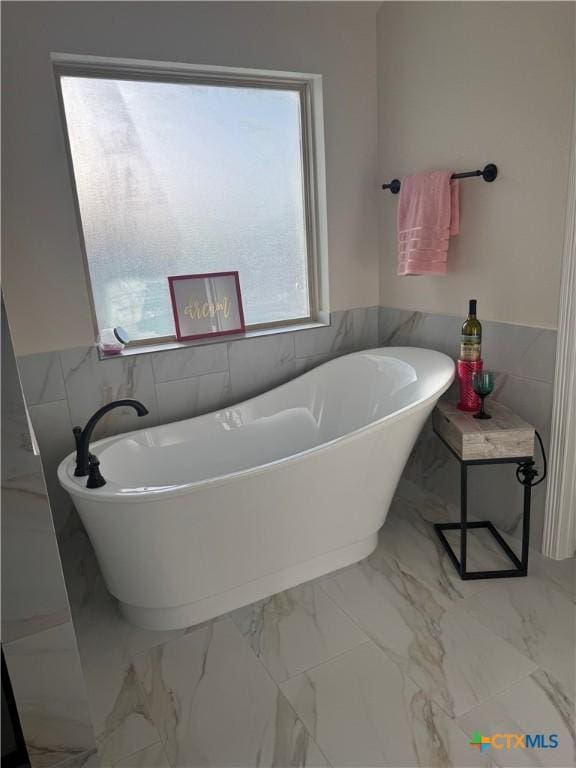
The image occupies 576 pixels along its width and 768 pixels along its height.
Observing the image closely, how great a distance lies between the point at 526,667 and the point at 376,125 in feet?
8.20


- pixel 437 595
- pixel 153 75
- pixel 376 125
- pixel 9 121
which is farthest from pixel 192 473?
pixel 376 125

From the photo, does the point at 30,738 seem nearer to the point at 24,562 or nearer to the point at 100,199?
the point at 24,562

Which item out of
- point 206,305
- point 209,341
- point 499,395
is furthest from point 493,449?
point 206,305

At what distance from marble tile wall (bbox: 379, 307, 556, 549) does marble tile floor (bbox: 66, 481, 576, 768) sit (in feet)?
0.85

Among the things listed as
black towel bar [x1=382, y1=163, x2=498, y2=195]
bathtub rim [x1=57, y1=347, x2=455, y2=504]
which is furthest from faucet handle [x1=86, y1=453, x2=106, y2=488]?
black towel bar [x1=382, y1=163, x2=498, y2=195]

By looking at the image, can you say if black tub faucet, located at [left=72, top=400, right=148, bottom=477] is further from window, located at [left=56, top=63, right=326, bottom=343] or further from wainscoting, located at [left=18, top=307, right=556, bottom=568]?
window, located at [left=56, top=63, right=326, bottom=343]

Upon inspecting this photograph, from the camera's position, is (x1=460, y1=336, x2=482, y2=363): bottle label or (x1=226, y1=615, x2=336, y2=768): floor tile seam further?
(x1=460, y1=336, x2=482, y2=363): bottle label

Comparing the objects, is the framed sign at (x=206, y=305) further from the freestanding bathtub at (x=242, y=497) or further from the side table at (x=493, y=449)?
the side table at (x=493, y=449)

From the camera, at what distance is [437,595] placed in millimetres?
2021

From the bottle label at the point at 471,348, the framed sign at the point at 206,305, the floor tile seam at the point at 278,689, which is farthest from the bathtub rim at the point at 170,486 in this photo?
the framed sign at the point at 206,305

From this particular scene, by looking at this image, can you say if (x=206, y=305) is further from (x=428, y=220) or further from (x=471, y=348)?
(x=471, y=348)

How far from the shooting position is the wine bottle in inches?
85.8

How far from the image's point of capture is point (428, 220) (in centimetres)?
236

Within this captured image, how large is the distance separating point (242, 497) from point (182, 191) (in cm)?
151
